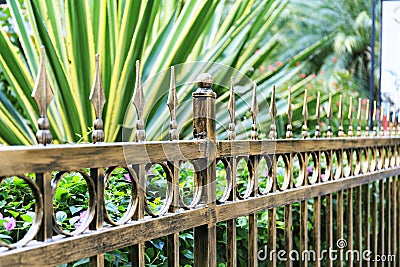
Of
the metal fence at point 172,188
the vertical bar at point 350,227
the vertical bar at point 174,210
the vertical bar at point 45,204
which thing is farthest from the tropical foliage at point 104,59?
the vertical bar at point 45,204

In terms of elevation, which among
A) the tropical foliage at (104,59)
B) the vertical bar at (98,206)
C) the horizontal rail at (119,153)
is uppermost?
the tropical foliage at (104,59)

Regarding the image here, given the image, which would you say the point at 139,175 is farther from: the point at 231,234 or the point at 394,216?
the point at 394,216

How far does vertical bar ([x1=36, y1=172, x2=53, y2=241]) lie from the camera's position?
98 cm

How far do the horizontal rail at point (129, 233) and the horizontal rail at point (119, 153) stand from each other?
0.41 ft

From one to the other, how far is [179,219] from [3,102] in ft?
5.33

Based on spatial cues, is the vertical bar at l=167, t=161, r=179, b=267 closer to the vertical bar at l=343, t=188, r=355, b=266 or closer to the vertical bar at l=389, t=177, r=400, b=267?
the vertical bar at l=343, t=188, r=355, b=266

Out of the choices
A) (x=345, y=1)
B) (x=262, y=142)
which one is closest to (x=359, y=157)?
(x=262, y=142)

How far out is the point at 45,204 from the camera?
984 mm

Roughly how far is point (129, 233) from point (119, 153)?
17 cm

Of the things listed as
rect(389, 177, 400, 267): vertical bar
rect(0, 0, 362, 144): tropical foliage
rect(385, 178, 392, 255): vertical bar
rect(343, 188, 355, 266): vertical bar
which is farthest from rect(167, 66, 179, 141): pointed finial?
rect(389, 177, 400, 267): vertical bar

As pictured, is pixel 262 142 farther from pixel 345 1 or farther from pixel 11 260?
pixel 345 1

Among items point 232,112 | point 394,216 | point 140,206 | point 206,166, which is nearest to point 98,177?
point 140,206

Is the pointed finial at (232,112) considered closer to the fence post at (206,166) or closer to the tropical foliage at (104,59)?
the fence post at (206,166)

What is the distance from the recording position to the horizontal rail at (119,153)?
933 mm
